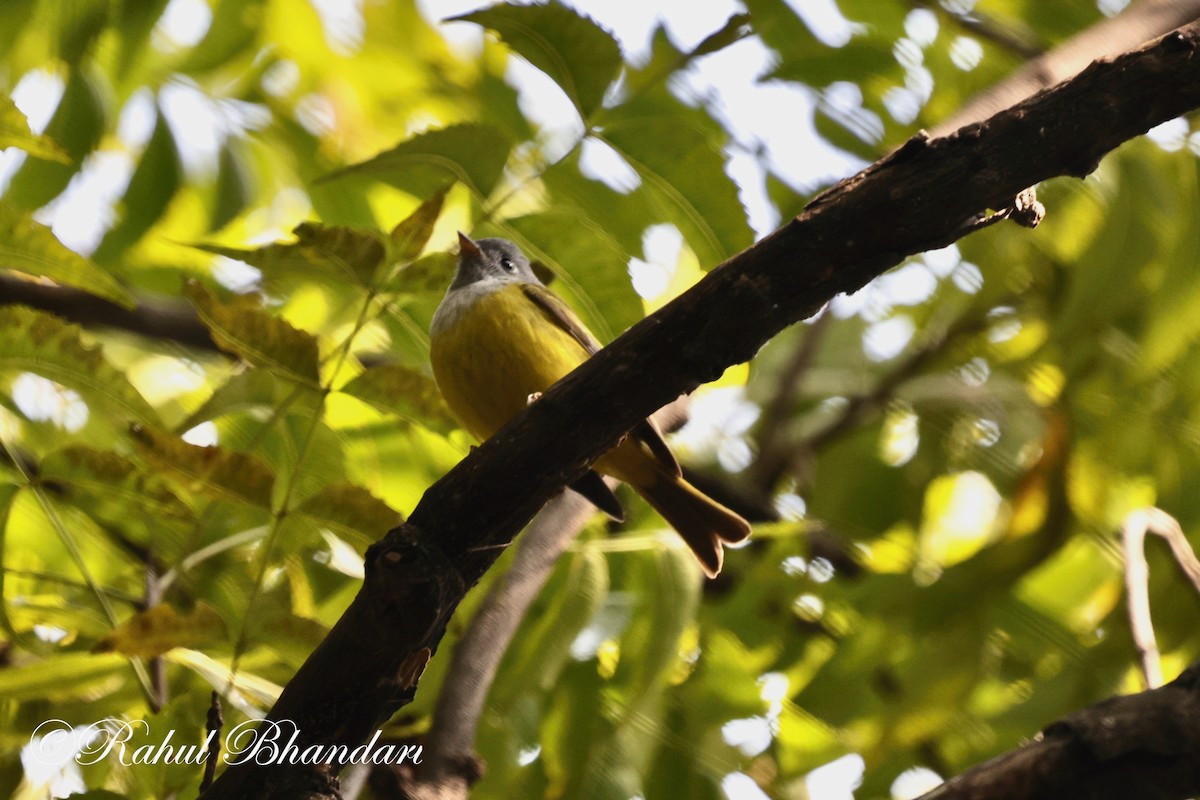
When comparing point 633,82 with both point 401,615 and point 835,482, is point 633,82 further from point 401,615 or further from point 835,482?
point 401,615

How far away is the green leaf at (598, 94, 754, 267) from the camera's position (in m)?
2.94

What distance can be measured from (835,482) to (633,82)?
68.0 inches

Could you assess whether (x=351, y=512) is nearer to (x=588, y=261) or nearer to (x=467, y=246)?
(x=588, y=261)

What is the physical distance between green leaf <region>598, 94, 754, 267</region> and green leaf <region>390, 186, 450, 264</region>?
551 mm

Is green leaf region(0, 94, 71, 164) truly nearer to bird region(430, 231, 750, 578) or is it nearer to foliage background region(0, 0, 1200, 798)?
foliage background region(0, 0, 1200, 798)

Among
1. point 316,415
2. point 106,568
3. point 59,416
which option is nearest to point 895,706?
point 316,415

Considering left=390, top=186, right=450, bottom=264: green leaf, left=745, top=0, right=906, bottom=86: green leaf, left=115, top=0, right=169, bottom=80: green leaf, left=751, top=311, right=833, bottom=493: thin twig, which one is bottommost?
left=390, top=186, right=450, bottom=264: green leaf

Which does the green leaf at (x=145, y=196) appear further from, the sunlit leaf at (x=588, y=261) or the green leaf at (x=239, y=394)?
the sunlit leaf at (x=588, y=261)

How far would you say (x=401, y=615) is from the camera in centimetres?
202

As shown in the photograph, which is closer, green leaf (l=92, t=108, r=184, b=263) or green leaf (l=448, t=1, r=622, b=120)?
green leaf (l=448, t=1, r=622, b=120)

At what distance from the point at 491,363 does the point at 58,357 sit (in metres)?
1.22

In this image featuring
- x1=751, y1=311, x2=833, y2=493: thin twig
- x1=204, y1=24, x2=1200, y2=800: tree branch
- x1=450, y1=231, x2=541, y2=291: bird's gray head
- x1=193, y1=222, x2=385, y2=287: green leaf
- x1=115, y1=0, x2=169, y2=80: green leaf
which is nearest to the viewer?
x1=204, y1=24, x2=1200, y2=800: tree branch

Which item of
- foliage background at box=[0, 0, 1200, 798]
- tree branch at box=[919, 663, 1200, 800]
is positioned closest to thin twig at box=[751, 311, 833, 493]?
foliage background at box=[0, 0, 1200, 798]

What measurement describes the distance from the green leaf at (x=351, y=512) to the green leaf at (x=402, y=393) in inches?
10.7
